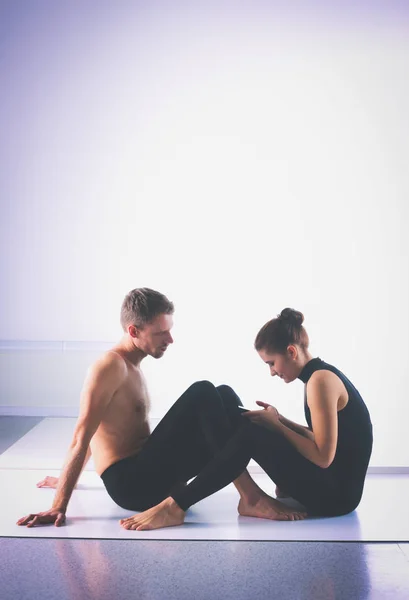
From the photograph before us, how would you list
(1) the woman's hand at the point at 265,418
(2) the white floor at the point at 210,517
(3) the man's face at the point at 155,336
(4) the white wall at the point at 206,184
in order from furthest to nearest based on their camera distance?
(4) the white wall at the point at 206,184, (3) the man's face at the point at 155,336, (1) the woman's hand at the point at 265,418, (2) the white floor at the point at 210,517

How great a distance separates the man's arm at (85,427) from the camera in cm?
253

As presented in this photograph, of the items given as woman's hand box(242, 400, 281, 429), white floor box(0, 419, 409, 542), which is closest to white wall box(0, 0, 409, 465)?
white floor box(0, 419, 409, 542)

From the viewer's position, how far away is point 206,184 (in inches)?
198

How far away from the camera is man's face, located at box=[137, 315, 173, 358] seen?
8.86 feet

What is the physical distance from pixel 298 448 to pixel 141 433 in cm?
54

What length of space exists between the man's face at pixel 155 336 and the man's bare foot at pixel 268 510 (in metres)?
0.59

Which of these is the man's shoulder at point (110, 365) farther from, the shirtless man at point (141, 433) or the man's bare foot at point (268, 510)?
the man's bare foot at point (268, 510)

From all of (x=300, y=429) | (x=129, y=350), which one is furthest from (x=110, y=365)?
(x=300, y=429)

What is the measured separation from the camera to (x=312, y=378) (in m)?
2.55

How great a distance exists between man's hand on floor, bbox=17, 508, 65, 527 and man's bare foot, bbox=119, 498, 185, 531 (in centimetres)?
19


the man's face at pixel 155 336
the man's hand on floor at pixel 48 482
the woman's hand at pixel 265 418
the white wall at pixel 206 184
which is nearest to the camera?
the woman's hand at pixel 265 418

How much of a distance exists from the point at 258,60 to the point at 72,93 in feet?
3.83

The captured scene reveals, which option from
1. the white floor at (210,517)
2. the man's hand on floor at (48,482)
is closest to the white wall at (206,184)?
the white floor at (210,517)

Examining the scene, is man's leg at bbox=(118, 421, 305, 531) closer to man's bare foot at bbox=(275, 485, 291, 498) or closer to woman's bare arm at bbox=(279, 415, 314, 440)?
woman's bare arm at bbox=(279, 415, 314, 440)
